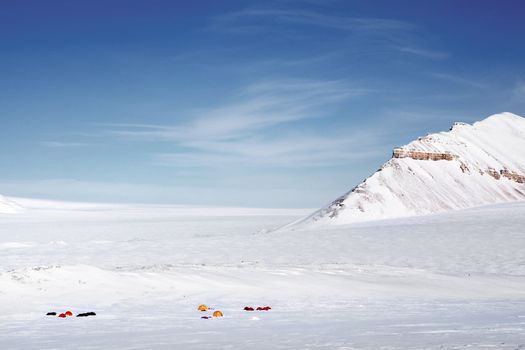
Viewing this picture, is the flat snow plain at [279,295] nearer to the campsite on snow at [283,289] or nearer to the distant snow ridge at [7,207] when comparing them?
the campsite on snow at [283,289]

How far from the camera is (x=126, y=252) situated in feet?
137

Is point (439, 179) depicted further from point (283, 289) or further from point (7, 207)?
point (7, 207)

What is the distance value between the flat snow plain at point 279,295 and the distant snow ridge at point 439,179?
2466 cm

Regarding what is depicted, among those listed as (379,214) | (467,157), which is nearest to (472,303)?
(379,214)

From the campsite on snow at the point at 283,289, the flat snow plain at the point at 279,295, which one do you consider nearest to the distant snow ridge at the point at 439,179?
the campsite on snow at the point at 283,289

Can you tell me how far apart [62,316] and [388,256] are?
24913 mm

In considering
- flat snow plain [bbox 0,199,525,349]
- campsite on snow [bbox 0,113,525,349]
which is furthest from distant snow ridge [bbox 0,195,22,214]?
flat snow plain [bbox 0,199,525,349]

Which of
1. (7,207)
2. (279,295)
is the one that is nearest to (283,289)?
(279,295)

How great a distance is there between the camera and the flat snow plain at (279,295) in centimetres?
1129

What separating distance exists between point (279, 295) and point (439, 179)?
204 feet

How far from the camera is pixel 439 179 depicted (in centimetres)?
7938

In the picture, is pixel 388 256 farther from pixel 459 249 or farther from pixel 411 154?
pixel 411 154

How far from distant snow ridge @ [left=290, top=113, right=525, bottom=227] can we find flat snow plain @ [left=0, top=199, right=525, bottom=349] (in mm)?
24663

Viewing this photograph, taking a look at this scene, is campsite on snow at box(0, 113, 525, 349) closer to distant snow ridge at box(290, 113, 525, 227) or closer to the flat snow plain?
the flat snow plain
